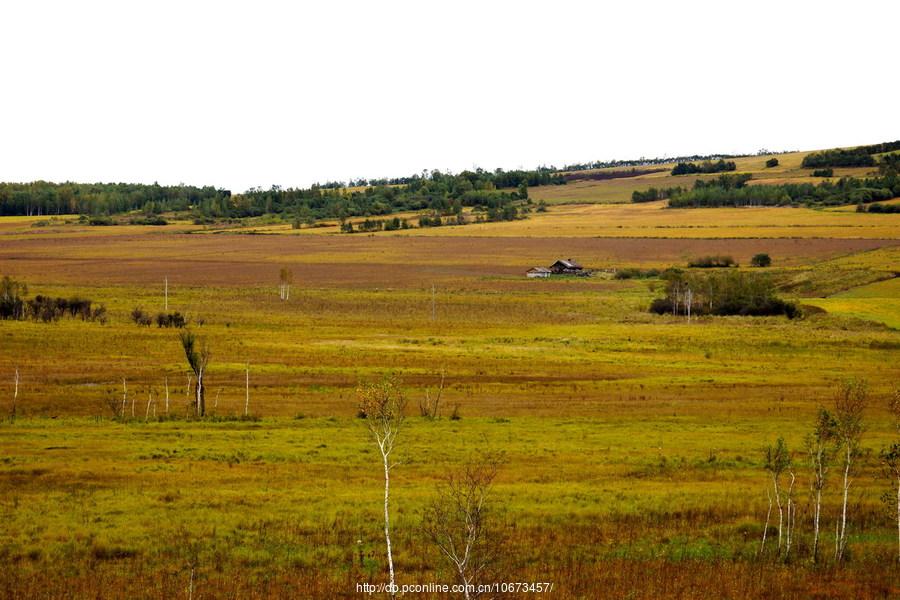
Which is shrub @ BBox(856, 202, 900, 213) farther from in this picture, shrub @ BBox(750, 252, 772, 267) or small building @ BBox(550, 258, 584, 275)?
small building @ BBox(550, 258, 584, 275)

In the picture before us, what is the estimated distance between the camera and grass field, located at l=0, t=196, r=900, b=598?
2212 cm

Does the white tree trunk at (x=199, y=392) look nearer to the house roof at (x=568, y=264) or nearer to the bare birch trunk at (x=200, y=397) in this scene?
the bare birch trunk at (x=200, y=397)

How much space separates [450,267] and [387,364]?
86.7 m

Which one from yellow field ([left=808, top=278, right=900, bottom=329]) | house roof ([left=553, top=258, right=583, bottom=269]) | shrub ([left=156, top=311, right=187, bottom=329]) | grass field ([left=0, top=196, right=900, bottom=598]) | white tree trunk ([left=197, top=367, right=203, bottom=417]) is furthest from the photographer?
house roof ([left=553, top=258, right=583, bottom=269])

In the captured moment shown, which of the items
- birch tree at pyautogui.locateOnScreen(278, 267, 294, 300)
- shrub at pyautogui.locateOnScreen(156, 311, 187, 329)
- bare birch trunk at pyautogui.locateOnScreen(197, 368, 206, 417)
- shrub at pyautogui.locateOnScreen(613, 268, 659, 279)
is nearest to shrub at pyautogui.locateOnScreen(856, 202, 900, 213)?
shrub at pyautogui.locateOnScreen(613, 268, 659, 279)

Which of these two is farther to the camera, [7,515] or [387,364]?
[387,364]

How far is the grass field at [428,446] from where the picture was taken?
72.6 ft

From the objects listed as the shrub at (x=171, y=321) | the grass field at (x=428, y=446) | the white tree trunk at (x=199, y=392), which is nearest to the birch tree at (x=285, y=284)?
the grass field at (x=428, y=446)

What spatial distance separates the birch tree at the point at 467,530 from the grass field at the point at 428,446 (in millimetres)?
559

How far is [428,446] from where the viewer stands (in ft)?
119

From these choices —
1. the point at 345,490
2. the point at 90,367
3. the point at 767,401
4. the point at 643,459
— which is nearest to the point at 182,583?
the point at 345,490

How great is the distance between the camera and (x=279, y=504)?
2742 cm

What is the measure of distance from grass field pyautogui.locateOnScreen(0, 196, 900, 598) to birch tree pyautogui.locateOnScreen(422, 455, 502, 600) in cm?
56

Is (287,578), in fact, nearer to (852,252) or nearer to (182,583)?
(182,583)
